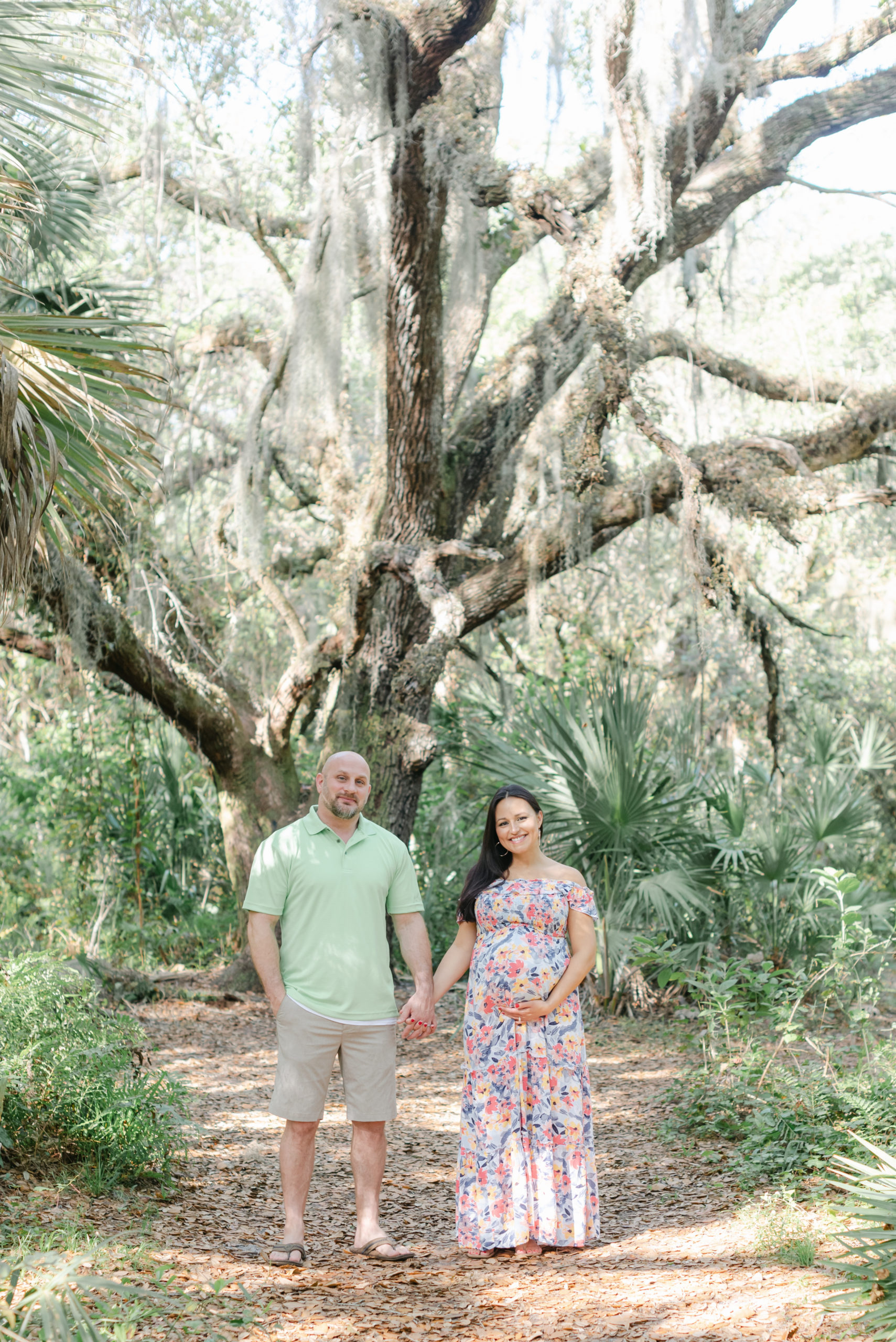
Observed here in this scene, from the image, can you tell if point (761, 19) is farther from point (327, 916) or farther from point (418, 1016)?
point (418, 1016)

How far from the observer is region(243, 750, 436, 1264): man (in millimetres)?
3750

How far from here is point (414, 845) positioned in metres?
11.1

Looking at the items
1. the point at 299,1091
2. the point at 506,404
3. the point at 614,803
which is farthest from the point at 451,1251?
the point at 506,404

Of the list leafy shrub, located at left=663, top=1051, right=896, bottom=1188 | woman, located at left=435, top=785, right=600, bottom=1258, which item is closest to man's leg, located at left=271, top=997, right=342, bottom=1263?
woman, located at left=435, top=785, right=600, bottom=1258

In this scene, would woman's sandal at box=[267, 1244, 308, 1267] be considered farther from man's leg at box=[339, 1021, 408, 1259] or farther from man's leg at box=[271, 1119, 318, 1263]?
man's leg at box=[339, 1021, 408, 1259]

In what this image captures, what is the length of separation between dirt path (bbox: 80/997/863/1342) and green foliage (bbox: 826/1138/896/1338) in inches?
4.0

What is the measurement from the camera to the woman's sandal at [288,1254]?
3.68 m

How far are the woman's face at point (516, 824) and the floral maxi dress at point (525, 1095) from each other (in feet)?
0.43

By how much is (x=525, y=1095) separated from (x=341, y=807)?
1.12m

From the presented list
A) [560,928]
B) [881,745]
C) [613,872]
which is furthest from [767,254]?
[560,928]

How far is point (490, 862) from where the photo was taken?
4074 millimetres

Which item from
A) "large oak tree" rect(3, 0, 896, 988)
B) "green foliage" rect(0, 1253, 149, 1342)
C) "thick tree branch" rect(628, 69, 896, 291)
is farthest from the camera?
"thick tree branch" rect(628, 69, 896, 291)

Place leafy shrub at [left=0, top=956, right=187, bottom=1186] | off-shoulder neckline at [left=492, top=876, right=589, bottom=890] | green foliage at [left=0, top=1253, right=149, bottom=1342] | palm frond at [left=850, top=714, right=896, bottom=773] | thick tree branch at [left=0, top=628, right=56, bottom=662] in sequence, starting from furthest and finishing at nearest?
1. palm frond at [left=850, top=714, right=896, bottom=773]
2. thick tree branch at [left=0, top=628, right=56, bottom=662]
3. leafy shrub at [left=0, top=956, right=187, bottom=1186]
4. off-shoulder neckline at [left=492, top=876, right=589, bottom=890]
5. green foliage at [left=0, top=1253, right=149, bottom=1342]

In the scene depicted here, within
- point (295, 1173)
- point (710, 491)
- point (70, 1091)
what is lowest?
point (295, 1173)
